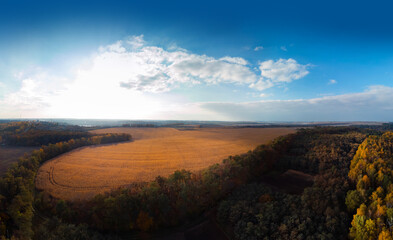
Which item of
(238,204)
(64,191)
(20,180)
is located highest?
(20,180)

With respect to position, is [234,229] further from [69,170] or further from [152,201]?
[69,170]

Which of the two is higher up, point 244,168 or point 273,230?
point 244,168

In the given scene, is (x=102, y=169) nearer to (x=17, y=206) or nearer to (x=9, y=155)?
(x=17, y=206)

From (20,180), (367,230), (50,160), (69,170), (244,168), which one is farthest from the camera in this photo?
(50,160)

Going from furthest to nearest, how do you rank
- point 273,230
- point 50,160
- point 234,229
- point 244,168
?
point 50,160 → point 244,168 → point 234,229 → point 273,230

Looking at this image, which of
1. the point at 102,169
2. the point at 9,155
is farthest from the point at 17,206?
the point at 9,155

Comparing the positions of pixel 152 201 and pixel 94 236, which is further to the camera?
pixel 152 201

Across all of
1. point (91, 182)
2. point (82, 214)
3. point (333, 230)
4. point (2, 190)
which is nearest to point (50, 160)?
point (91, 182)

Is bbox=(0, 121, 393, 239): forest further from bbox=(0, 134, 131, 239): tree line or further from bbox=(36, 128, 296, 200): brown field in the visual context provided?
bbox=(36, 128, 296, 200): brown field
